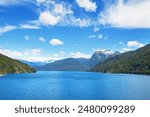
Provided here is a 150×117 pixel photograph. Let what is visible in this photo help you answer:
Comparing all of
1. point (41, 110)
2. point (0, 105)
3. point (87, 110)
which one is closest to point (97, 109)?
point (87, 110)

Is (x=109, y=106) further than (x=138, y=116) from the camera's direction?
Yes

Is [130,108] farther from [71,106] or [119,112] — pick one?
[71,106]

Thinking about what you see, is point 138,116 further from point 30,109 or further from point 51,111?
point 30,109

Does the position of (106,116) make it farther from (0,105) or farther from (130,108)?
(0,105)

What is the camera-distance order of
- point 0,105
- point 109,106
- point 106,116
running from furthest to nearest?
1. point 0,105
2. point 109,106
3. point 106,116

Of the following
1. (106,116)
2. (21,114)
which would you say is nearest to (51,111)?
(21,114)

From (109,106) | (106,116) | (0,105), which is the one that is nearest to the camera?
(106,116)

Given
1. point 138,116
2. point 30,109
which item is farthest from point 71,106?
point 138,116

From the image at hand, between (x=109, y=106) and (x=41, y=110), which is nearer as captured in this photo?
(x=41, y=110)
